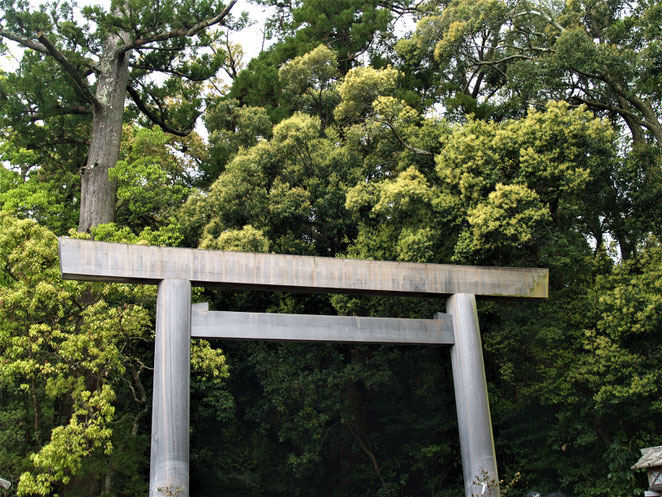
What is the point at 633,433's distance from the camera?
36.7 feet

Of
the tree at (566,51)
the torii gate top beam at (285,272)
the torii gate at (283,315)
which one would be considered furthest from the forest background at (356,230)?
the torii gate at (283,315)

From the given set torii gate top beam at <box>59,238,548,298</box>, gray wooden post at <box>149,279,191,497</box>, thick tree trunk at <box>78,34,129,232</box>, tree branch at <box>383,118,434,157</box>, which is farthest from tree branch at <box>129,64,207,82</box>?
gray wooden post at <box>149,279,191,497</box>

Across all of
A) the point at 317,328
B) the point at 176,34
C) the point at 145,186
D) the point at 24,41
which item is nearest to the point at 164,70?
the point at 176,34

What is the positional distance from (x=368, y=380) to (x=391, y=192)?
3.90 m

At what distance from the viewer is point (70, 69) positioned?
13.6 m

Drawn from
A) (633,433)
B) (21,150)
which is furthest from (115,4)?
(633,433)

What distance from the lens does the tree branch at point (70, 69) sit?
512 inches

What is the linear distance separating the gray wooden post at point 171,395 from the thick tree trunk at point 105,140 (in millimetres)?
7050

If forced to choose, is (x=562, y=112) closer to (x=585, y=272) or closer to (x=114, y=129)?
(x=585, y=272)

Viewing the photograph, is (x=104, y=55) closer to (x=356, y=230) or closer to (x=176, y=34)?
(x=176, y=34)

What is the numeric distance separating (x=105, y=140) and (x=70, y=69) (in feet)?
5.61

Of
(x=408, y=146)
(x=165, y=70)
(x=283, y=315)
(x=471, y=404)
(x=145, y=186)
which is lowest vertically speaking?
(x=471, y=404)

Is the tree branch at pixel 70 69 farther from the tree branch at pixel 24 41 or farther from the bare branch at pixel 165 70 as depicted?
the bare branch at pixel 165 70

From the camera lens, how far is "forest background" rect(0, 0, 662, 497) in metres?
10.6
